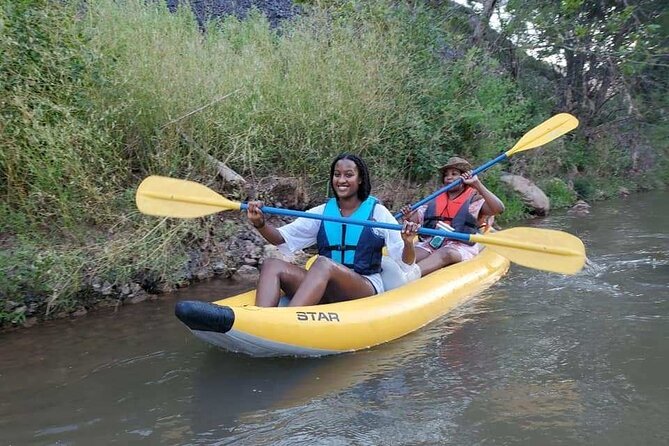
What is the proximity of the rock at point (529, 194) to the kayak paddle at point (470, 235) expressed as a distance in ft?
17.3

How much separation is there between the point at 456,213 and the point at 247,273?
162 centimetres

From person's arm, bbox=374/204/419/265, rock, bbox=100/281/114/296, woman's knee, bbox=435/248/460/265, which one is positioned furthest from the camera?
woman's knee, bbox=435/248/460/265

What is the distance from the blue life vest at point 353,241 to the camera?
335 centimetres

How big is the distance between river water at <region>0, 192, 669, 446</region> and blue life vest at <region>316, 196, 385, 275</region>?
466 mm

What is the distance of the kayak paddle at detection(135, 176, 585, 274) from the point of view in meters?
3.35

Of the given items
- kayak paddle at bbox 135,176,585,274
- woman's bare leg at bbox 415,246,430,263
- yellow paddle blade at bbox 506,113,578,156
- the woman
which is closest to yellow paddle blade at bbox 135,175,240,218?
kayak paddle at bbox 135,176,585,274

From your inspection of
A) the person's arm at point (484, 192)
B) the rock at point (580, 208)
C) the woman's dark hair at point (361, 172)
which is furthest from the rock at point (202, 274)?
the rock at point (580, 208)

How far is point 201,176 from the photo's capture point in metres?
5.00

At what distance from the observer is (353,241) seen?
11.1 ft

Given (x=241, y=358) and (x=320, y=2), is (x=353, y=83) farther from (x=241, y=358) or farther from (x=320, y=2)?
(x=241, y=358)

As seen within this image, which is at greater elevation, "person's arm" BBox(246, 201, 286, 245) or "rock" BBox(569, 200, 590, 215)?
"person's arm" BBox(246, 201, 286, 245)

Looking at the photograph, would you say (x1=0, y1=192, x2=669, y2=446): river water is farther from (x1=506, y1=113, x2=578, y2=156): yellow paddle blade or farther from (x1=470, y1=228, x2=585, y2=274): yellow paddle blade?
(x1=506, y1=113, x2=578, y2=156): yellow paddle blade

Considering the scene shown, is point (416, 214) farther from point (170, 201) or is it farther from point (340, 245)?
point (170, 201)

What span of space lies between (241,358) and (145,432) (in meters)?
0.76
